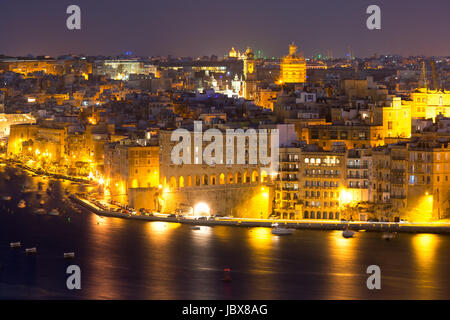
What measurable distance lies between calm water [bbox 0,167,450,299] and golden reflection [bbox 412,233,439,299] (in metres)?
0.01

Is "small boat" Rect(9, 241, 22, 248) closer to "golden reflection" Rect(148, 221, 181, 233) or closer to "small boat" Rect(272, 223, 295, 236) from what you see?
"golden reflection" Rect(148, 221, 181, 233)

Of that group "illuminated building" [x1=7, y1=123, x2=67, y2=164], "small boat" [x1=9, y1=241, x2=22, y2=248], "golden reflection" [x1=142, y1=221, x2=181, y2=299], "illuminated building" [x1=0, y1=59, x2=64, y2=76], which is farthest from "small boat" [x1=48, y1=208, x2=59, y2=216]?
"illuminated building" [x1=0, y1=59, x2=64, y2=76]

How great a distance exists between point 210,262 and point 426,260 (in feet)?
10.9

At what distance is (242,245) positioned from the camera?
20.0 meters

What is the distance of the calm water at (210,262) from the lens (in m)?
17.3

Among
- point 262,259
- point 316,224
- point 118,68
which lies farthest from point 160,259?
point 118,68

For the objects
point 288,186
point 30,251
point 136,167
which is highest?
point 136,167

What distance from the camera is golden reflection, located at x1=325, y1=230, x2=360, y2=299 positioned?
17.5 meters

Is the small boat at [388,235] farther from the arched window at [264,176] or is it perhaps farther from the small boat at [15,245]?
the small boat at [15,245]

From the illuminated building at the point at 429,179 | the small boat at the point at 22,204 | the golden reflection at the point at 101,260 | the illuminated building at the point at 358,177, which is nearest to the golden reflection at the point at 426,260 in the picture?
the illuminated building at the point at 429,179

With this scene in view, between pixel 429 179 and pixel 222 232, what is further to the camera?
pixel 222 232

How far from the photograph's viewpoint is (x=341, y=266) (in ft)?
61.4

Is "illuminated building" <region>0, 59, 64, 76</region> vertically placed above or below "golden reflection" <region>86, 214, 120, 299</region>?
above

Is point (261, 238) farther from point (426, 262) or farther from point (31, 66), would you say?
point (31, 66)
